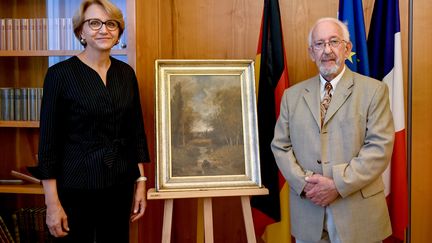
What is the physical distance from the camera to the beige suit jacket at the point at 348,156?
1808 millimetres

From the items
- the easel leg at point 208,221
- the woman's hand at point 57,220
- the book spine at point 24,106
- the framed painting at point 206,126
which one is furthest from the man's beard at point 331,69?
the book spine at point 24,106

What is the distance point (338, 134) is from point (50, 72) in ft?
4.21

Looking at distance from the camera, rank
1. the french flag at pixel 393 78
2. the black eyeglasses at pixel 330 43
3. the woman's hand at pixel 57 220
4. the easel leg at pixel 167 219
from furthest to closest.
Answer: the french flag at pixel 393 78
the easel leg at pixel 167 219
the black eyeglasses at pixel 330 43
the woman's hand at pixel 57 220

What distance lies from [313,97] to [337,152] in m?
0.28

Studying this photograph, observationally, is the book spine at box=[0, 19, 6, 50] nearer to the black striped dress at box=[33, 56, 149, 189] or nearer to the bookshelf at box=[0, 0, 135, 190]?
the bookshelf at box=[0, 0, 135, 190]

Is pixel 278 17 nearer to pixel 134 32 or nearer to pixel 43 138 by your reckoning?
pixel 134 32

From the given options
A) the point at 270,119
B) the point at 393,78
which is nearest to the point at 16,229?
the point at 270,119

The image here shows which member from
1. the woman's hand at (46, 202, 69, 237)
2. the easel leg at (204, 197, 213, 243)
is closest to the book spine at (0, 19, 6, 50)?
the woman's hand at (46, 202, 69, 237)

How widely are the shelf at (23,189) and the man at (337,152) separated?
155cm

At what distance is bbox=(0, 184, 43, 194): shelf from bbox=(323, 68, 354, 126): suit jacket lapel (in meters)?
1.79

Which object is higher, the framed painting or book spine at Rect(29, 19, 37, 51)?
book spine at Rect(29, 19, 37, 51)

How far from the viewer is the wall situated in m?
2.63

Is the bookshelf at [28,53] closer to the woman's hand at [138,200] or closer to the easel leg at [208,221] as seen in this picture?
the woman's hand at [138,200]

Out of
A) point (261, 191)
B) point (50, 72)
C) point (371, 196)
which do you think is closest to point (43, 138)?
point (50, 72)
